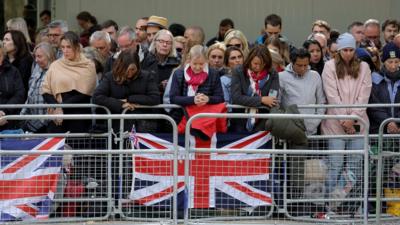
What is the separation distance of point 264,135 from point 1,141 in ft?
8.86

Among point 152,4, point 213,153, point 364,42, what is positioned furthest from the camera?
point 152,4

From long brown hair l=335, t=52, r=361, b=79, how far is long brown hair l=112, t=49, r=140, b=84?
2.29m

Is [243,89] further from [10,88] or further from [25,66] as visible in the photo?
[25,66]

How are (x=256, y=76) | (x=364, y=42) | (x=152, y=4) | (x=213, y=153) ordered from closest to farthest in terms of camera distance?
(x=213, y=153)
(x=256, y=76)
(x=364, y=42)
(x=152, y=4)

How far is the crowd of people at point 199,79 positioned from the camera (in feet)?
32.9

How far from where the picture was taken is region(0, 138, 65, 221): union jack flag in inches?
372

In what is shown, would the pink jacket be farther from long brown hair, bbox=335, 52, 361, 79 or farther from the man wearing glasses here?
the man wearing glasses

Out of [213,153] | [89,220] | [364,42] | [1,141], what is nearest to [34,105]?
[1,141]

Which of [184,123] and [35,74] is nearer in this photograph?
[184,123]

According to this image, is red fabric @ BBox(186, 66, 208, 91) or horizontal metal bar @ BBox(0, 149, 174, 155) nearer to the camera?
horizontal metal bar @ BBox(0, 149, 174, 155)

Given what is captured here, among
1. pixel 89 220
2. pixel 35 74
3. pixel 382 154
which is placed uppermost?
pixel 35 74

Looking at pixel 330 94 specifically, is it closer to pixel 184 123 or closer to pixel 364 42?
pixel 184 123

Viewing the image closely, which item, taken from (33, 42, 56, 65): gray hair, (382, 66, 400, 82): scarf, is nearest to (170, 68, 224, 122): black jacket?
(33, 42, 56, 65): gray hair

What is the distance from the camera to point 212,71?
10.2m
